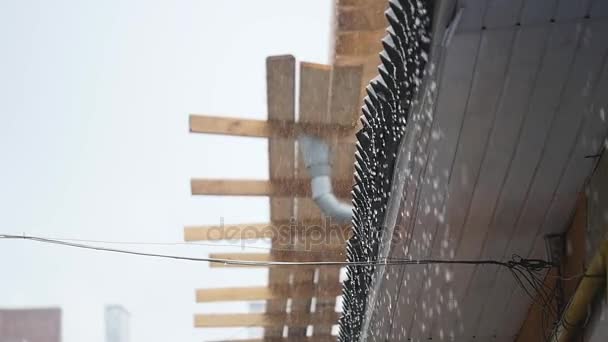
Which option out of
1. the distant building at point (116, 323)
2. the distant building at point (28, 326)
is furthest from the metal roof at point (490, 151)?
the distant building at point (116, 323)

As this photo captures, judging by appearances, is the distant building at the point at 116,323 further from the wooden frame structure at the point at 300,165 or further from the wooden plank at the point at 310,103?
the wooden plank at the point at 310,103

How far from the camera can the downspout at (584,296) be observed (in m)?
1.76

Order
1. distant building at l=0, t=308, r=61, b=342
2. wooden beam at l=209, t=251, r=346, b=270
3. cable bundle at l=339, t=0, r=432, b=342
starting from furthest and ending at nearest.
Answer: distant building at l=0, t=308, r=61, b=342 → wooden beam at l=209, t=251, r=346, b=270 → cable bundle at l=339, t=0, r=432, b=342

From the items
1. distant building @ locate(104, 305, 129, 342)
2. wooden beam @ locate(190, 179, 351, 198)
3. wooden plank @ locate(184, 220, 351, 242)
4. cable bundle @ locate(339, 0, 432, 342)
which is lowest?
distant building @ locate(104, 305, 129, 342)

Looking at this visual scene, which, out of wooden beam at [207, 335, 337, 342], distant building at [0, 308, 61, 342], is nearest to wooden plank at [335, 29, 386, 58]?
distant building at [0, 308, 61, 342]

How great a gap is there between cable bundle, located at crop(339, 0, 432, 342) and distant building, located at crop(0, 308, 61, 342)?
2.02m

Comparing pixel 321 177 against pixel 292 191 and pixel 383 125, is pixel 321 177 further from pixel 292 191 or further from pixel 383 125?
pixel 383 125

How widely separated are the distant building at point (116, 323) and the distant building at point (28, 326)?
824mm

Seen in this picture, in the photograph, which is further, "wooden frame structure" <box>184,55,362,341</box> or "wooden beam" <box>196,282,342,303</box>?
"wooden beam" <box>196,282,342,303</box>

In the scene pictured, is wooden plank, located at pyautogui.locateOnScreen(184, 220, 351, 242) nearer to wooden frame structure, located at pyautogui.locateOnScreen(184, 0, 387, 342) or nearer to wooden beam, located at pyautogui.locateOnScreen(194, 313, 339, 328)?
wooden frame structure, located at pyautogui.locateOnScreen(184, 0, 387, 342)

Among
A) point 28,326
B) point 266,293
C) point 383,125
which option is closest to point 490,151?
point 383,125

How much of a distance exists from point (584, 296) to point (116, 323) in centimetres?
456

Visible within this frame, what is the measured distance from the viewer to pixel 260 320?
470 cm

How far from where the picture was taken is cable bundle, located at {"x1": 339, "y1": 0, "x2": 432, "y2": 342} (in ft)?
4.47
